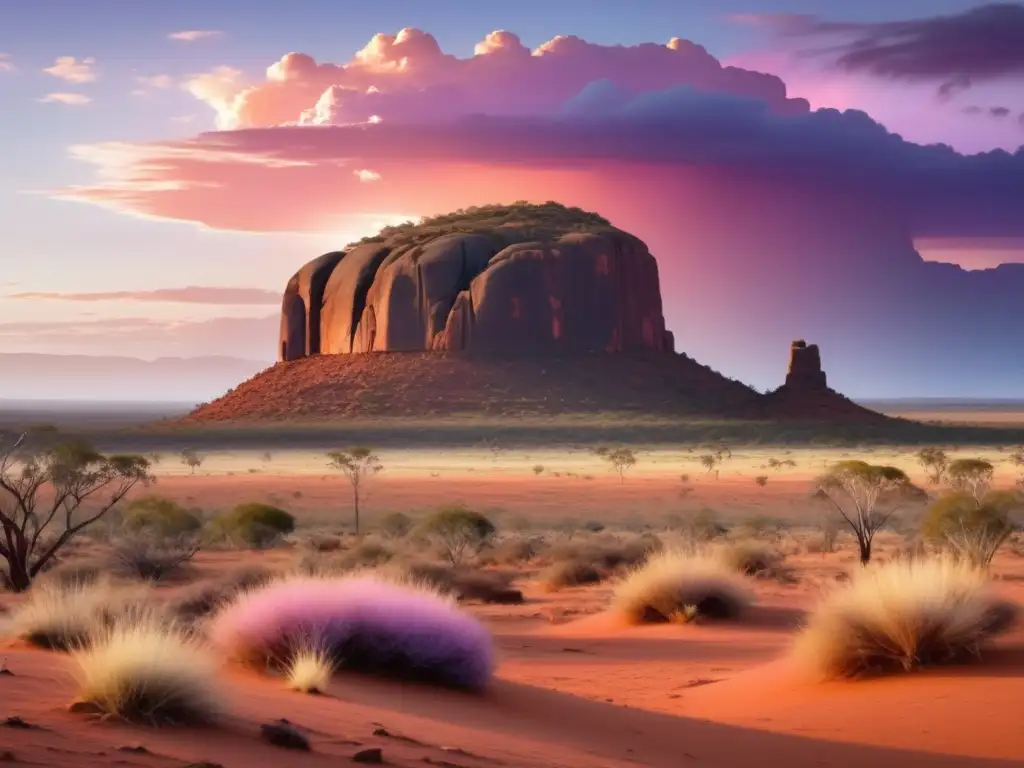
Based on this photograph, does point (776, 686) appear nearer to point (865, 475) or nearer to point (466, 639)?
point (466, 639)

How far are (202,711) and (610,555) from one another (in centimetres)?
1930

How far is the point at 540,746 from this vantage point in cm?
869

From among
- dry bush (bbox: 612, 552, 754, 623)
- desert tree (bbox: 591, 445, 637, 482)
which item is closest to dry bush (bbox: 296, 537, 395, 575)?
dry bush (bbox: 612, 552, 754, 623)

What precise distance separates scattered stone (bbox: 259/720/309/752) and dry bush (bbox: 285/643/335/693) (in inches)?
71.9

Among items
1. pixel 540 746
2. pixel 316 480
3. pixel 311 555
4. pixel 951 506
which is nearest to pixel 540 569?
pixel 311 555

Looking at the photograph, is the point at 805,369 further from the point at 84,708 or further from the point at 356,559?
the point at 84,708

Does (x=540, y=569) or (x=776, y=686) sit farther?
(x=540, y=569)

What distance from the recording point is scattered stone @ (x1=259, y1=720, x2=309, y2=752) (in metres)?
7.16

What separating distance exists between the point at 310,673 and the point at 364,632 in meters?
1.28

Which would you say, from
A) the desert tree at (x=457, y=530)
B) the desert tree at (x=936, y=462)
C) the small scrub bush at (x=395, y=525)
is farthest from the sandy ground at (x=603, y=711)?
the desert tree at (x=936, y=462)

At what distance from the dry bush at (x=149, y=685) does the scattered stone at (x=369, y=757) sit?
3.30 feet

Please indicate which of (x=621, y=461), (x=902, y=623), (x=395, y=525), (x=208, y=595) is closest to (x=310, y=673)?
(x=902, y=623)

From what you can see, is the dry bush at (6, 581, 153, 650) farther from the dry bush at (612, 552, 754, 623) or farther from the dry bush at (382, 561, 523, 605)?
the dry bush at (382, 561, 523, 605)

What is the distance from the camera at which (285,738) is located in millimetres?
7188
